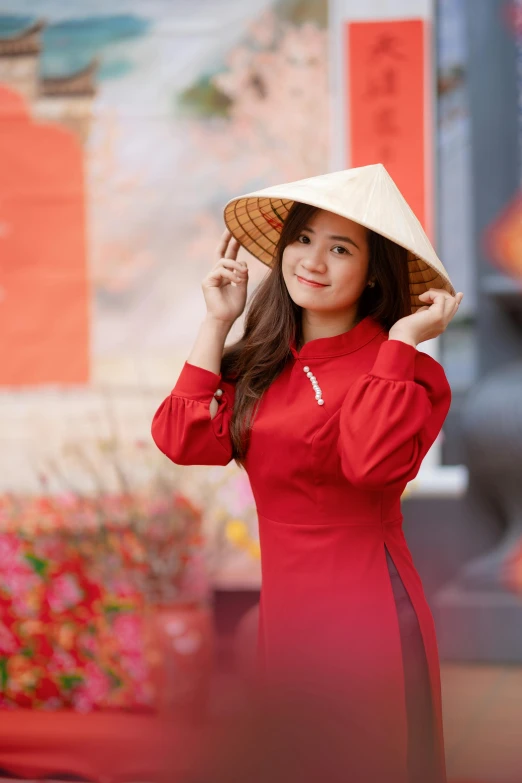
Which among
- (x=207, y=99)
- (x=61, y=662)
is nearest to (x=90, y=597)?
(x=61, y=662)

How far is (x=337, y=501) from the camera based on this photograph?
5.06 ft

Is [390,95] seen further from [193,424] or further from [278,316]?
[193,424]

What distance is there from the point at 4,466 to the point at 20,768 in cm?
126

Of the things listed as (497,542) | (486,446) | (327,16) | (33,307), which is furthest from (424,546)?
(327,16)

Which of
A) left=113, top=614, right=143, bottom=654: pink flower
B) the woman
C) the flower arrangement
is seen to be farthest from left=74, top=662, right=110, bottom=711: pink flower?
the woman

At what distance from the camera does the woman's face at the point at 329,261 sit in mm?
1529

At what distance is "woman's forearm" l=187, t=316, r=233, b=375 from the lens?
5.30ft

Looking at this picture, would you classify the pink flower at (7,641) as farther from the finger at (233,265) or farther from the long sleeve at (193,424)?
the finger at (233,265)

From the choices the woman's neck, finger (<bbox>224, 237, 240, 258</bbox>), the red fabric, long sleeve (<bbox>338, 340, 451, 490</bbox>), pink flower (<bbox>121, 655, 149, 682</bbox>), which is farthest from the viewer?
pink flower (<bbox>121, 655, 149, 682</bbox>)

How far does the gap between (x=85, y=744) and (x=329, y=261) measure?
1.76 meters

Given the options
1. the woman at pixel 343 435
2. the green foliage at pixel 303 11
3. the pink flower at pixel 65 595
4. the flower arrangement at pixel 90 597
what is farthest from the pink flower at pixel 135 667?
the green foliage at pixel 303 11

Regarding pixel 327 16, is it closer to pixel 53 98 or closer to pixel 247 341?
pixel 53 98

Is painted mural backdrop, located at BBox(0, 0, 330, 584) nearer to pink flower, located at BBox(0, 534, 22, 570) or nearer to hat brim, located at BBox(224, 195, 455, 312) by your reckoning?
pink flower, located at BBox(0, 534, 22, 570)

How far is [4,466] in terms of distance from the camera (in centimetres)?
359
